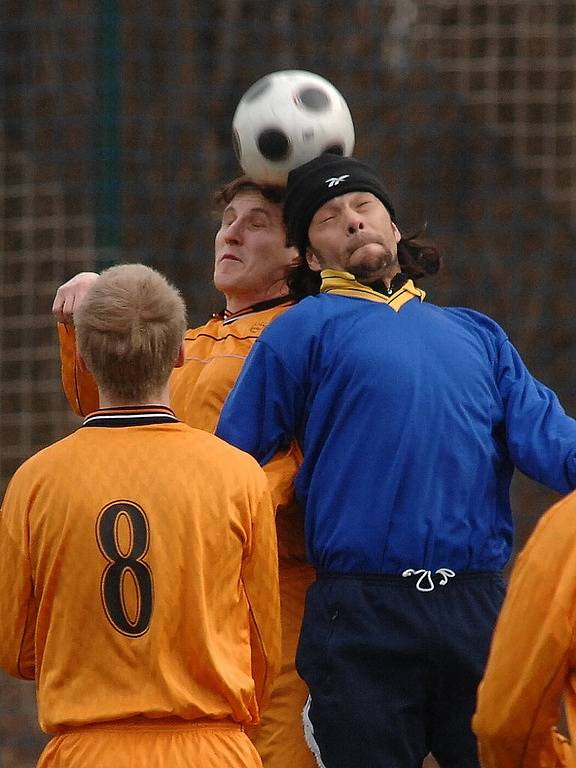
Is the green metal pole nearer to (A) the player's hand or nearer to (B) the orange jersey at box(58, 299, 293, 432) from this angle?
(B) the orange jersey at box(58, 299, 293, 432)

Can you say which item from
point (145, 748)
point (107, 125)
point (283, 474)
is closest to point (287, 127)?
point (283, 474)

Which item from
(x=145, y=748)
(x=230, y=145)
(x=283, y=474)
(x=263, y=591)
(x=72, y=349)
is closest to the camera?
(x=145, y=748)

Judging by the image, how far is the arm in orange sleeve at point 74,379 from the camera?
148 inches

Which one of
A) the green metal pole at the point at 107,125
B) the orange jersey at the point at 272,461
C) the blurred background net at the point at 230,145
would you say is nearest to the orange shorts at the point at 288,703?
the orange jersey at the point at 272,461

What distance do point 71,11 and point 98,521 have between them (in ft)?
13.7

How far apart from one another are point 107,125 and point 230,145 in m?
0.82

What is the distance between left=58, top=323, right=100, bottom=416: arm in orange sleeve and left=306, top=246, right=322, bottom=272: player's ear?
553 millimetres

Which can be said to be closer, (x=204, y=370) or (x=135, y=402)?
(x=135, y=402)

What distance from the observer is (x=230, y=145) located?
691cm

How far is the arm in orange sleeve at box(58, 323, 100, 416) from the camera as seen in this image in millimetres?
3748

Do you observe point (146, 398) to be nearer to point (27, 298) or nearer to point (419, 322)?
point (419, 322)

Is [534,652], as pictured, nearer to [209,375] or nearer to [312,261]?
[312,261]

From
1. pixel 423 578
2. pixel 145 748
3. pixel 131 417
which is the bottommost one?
pixel 145 748

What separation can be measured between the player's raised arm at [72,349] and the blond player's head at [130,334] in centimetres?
56
